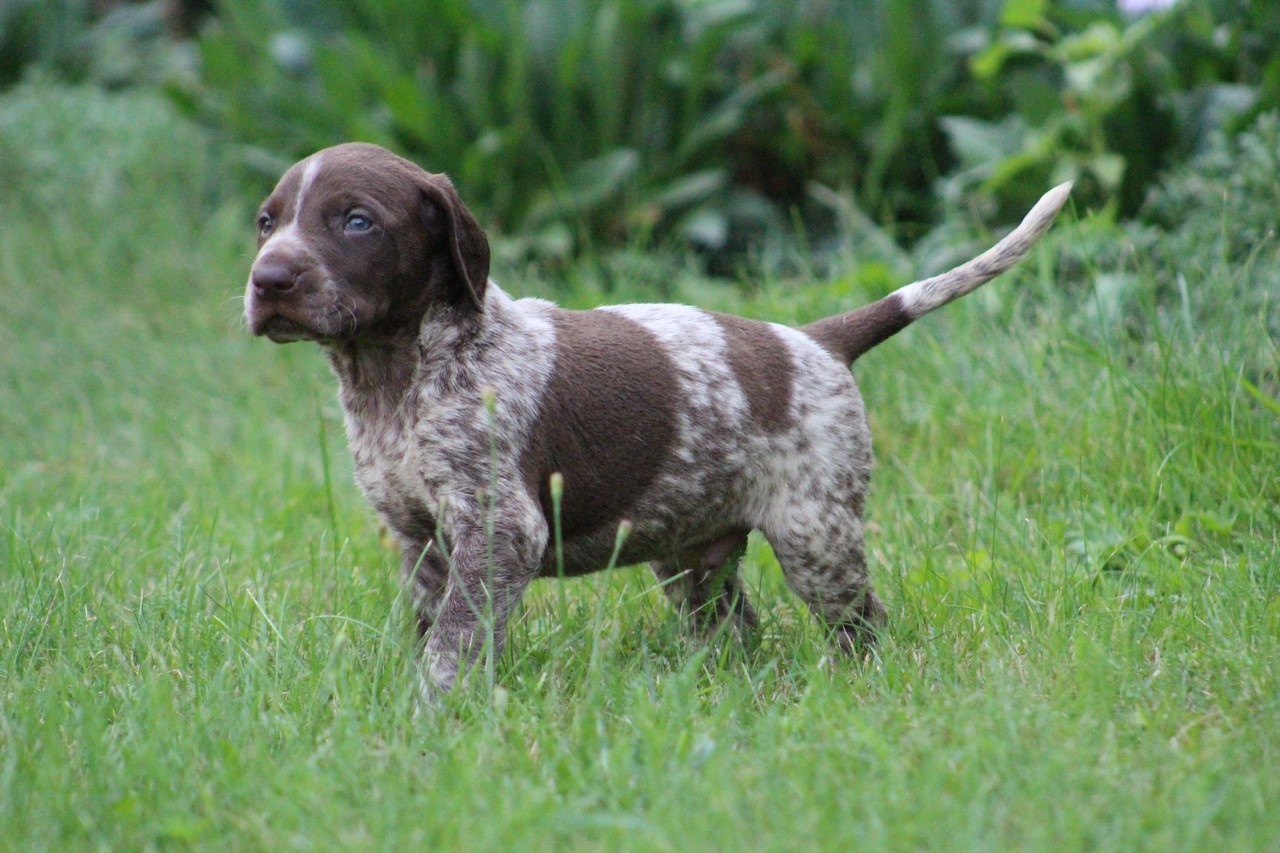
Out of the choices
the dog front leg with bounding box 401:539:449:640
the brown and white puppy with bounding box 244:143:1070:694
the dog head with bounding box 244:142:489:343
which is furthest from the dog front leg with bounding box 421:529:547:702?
the dog head with bounding box 244:142:489:343

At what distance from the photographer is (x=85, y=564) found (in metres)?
4.09

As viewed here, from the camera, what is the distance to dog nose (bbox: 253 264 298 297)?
3154 millimetres

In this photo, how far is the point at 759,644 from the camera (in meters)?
3.95

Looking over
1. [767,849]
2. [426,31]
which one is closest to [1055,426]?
[767,849]

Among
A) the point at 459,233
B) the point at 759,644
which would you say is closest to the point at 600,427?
the point at 459,233

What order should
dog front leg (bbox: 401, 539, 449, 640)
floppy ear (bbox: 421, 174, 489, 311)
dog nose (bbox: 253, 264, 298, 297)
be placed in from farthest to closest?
1. dog front leg (bbox: 401, 539, 449, 640)
2. floppy ear (bbox: 421, 174, 489, 311)
3. dog nose (bbox: 253, 264, 298, 297)

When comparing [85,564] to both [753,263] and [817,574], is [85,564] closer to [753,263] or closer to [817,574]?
[817,574]

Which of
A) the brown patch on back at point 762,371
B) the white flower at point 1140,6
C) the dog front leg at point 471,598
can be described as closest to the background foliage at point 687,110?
the white flower at point 1140,6

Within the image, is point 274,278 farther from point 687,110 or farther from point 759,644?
point 687,110

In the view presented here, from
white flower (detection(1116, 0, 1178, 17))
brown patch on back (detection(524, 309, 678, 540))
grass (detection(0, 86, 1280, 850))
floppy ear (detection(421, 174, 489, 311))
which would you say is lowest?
grass (detection(0, 86, 1280, 850))

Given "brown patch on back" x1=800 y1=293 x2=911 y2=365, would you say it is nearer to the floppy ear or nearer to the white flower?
the floppy ear

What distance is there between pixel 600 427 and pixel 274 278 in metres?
0.91

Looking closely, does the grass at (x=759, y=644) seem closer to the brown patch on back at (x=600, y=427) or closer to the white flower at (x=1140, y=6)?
the brown patch on back at (x=600, y=427)

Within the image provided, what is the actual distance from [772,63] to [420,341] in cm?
508
